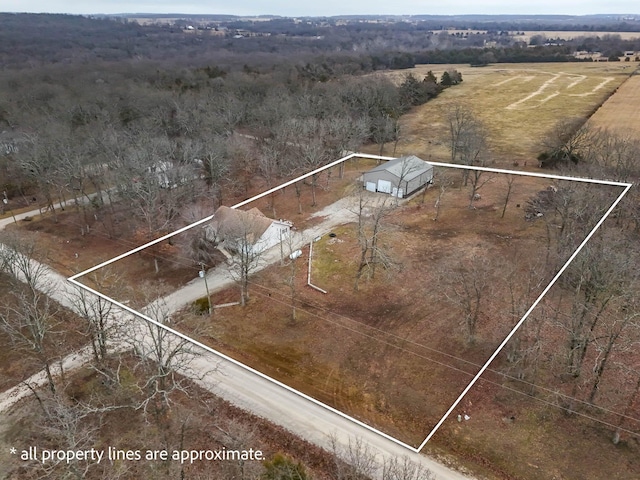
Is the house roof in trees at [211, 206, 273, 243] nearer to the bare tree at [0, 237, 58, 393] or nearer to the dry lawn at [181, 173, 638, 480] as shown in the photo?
the dry lawn at [181, 173, 638, 480]

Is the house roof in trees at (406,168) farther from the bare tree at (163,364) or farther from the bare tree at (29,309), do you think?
the bare tree at (29,309)

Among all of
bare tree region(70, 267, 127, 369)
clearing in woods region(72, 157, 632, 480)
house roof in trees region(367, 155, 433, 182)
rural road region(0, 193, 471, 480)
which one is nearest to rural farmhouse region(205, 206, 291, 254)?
rural road region(0, 193, 471, 480)

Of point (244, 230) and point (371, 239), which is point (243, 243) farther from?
point (371, 239)

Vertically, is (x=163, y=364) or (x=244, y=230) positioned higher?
(x=244, y=230)

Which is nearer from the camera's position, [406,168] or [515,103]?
[406,168]

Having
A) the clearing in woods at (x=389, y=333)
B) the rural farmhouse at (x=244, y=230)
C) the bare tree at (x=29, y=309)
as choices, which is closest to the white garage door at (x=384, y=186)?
the clearing in woods at (x=389, y=333)

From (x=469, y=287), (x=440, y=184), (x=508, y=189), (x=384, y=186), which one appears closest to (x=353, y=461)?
(x=469, y=287)

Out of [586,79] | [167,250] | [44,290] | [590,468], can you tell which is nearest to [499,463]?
[590,468]
